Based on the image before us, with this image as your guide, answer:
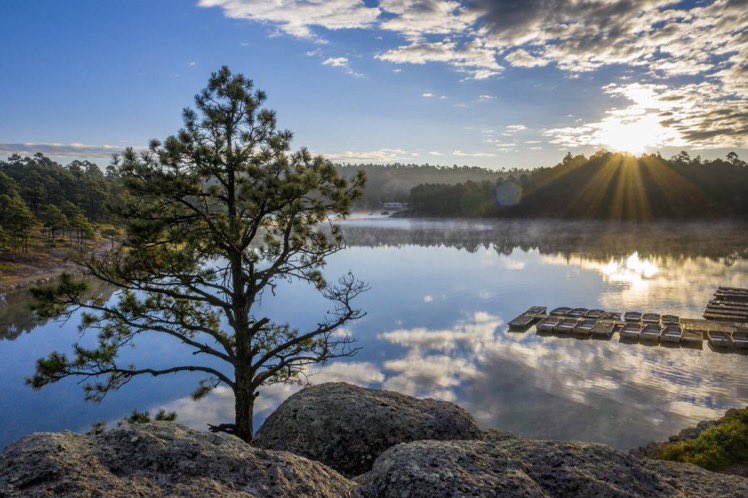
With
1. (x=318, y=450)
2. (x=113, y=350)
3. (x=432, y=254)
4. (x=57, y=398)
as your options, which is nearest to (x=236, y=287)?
(x=113, y=350)

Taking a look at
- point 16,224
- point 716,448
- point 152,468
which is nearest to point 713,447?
point 716,448

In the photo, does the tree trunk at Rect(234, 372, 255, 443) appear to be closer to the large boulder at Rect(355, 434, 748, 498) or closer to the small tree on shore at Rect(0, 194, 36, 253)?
the large boulder at Rect(355, 434, 748, 498)

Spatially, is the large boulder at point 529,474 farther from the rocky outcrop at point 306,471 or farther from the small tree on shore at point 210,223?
the small tree on shore at point 210,223

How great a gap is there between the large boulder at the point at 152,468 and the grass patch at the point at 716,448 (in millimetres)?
16748

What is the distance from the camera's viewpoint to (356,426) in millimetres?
8141

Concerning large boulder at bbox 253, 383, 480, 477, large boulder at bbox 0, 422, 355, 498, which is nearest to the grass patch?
large boulder at bbox 253, 383, 480, 477

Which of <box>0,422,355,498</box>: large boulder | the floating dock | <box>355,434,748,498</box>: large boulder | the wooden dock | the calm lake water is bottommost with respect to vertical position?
the calm lake water

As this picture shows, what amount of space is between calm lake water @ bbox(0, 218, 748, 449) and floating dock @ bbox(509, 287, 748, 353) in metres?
1.43

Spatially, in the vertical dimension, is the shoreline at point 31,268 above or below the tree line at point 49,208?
below

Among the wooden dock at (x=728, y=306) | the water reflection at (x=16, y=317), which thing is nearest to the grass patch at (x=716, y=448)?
the wooden dock at (x=728, y=306)

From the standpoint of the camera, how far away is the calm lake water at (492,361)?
904 inches

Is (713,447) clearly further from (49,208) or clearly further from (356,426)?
(49,208)

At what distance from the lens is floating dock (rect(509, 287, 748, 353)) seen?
33.4m

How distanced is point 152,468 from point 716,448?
19430mm
